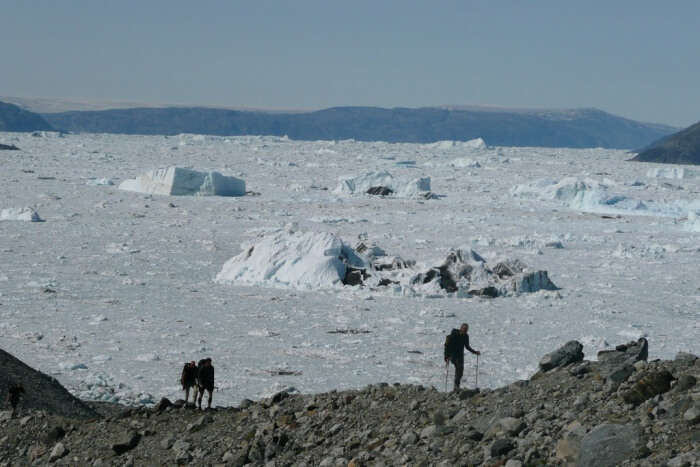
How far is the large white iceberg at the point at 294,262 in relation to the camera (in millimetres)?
17359

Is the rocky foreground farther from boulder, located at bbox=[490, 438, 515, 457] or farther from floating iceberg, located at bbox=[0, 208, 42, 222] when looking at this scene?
floating iceberg, located at bbox=[0, 208, 42, 222]

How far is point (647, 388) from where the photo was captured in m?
5.74

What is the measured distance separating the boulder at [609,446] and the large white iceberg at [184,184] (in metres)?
28.3

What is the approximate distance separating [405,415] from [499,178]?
119 feet

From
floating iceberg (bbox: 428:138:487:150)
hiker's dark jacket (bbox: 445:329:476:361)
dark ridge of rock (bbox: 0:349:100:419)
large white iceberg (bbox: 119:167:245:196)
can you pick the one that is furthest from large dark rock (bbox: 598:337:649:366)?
floating iceberg (bbox: 428:138:487:150)

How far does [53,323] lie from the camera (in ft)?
44.9

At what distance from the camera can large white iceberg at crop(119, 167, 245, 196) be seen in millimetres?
32406

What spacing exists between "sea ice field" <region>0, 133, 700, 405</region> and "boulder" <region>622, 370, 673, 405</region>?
17.3 feet

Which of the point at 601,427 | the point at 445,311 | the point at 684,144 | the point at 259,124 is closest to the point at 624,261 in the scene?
the point at 445,311

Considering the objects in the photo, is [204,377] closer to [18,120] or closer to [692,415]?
[692,415]

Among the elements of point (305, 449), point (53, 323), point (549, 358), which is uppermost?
point (549, 358)

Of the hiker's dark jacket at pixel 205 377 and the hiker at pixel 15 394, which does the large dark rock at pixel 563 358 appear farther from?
the hiker at pixel 15 394

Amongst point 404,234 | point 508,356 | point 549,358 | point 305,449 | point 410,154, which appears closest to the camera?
point 305,449

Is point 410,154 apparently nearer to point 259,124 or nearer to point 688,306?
point 688,306
